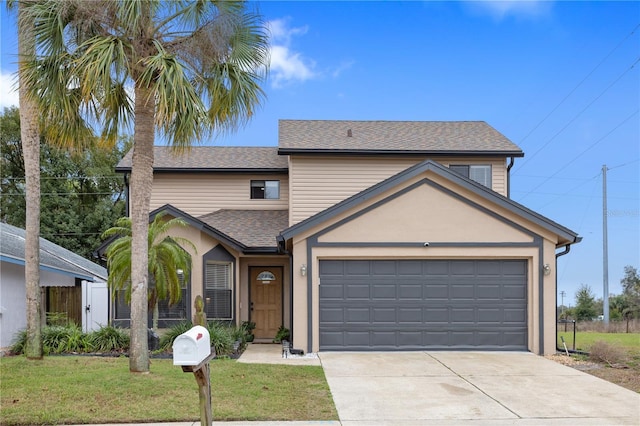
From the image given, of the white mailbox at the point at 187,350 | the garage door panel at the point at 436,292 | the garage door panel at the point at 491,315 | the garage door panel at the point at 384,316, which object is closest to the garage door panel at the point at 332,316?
the garage door panel at the point at 384,316

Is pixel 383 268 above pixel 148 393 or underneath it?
above

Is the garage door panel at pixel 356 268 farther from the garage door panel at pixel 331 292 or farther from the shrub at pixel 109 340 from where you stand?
the shrub at pixel 109 340

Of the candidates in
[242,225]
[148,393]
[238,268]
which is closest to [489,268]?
[238,268]

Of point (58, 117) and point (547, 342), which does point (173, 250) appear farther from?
point (547, 342)

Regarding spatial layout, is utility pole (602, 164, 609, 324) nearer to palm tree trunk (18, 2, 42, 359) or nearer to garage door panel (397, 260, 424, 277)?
garage door panel (397, 260, 424, 277)

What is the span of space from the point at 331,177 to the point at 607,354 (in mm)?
8866

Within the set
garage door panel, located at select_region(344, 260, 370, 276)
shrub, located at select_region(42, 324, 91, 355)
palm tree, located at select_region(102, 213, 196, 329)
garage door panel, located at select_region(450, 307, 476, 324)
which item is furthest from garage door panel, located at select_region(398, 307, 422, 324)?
shrub, located at select_region(42, 324, 91, 355)

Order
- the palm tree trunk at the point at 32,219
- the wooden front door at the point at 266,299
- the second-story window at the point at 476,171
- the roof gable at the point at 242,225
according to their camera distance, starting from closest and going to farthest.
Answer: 1. the palm tree trunk at the point at 32,219
2. the roof gable at the point at 242,225
3. the wooden front door at the point at 266,299
4. the second-story window at the point at 476,171

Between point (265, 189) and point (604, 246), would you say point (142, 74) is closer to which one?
point (265, 189)

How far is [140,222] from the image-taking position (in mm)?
9773

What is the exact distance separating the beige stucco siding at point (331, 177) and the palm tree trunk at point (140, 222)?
731cm

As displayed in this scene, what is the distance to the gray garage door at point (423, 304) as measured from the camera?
1327 centimetres

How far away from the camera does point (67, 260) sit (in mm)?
19953

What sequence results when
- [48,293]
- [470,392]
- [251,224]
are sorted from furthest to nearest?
[251,224]
[48,293]
[470,392]
